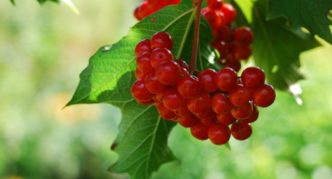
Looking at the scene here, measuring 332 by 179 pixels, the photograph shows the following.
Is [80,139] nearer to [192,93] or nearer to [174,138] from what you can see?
[174,138]

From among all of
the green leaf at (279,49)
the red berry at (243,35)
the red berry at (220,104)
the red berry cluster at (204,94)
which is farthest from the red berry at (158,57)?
the green leaf at (279,49)

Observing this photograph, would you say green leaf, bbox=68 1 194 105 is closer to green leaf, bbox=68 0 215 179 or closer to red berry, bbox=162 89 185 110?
green leaf, bbox=68 0 215 179

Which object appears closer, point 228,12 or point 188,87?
point 188,87

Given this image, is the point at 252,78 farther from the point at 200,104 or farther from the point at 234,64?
the point at 234,64

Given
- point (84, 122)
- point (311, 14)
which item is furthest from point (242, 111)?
point (84, 122)

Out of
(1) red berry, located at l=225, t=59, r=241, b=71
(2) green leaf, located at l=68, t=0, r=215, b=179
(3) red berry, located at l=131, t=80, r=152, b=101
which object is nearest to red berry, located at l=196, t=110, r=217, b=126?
(3) red berry, located at l=131, t=80, r=152, b=101

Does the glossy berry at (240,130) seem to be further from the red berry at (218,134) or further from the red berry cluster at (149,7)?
the red berry cluster at (149,7)

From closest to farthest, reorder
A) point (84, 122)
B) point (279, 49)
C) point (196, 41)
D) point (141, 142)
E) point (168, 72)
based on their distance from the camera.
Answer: point (168, 72) < point (196, 41) < point (141, 142) < point (279, 49) < point (84, 122)
